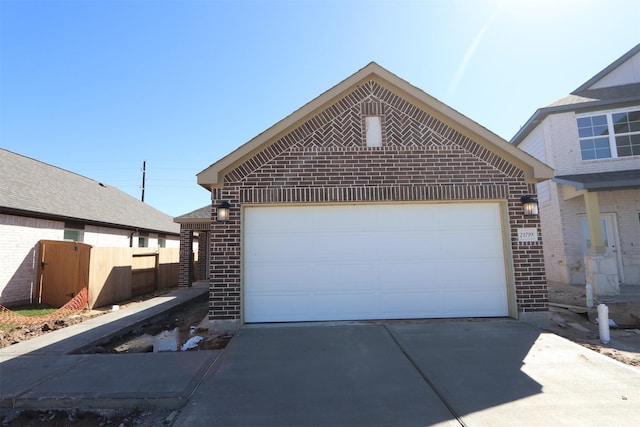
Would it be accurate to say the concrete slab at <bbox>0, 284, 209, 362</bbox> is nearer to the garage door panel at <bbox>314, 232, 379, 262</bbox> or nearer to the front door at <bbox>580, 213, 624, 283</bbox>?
the garage door panel at <bbox>314, 232, 379, 262</bbox>

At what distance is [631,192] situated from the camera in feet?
36.2

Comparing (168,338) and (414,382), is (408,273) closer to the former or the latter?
(414,382)

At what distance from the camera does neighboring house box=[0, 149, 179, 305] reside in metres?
9.85

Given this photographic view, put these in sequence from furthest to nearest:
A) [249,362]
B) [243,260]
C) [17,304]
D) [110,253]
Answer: [110,253]
[17,304]
[243,260]
[249,362]

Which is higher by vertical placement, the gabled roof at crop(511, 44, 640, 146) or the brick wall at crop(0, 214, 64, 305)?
the gabled roof at crop(511, 44, 640, 146)

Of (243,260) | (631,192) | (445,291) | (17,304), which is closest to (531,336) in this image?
(445,291)

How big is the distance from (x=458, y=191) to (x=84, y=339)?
26.5 feet

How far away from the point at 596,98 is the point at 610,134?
148 centimetres

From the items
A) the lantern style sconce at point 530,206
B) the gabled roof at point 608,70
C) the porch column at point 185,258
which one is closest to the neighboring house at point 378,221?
the lantern style sconce at point 530,206

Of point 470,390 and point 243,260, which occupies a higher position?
point 243,260

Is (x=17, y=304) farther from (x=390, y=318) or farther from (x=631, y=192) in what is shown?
(x=631, y=192)

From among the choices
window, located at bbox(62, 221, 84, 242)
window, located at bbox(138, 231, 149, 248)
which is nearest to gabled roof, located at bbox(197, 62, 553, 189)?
window, located at bbox(62, 221, 84, 242)

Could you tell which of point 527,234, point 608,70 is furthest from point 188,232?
point 608,70

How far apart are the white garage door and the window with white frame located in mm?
8137
